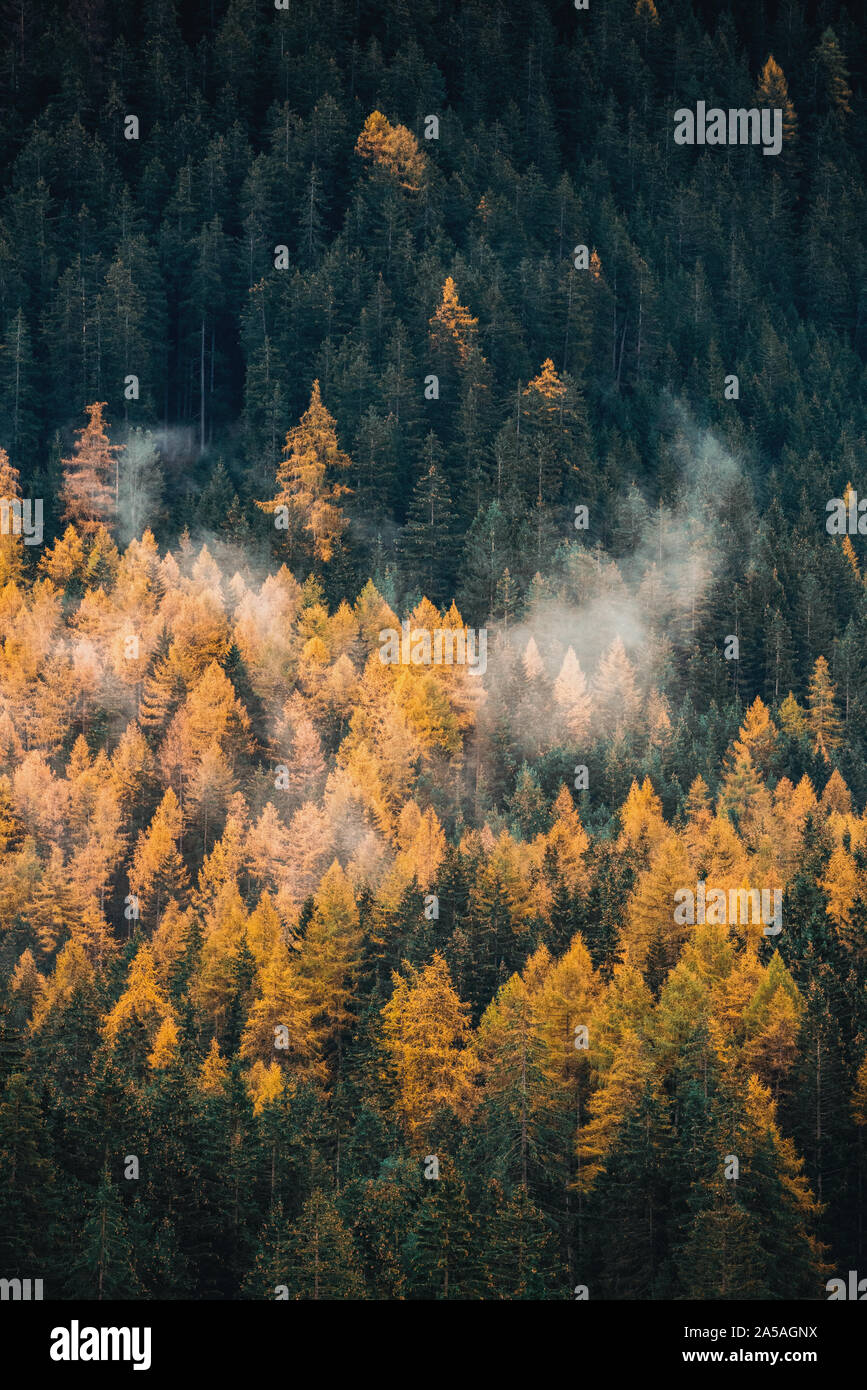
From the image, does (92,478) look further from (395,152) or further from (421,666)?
(395,152)

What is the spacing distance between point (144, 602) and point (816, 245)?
84.7m

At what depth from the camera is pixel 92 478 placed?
13238cm

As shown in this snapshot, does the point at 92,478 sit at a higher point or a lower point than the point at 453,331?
lower

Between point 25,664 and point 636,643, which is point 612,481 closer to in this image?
point 636,643

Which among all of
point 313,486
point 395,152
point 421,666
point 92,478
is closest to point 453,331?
point 313,486

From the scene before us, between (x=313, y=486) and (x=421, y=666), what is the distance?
2289 centimetres

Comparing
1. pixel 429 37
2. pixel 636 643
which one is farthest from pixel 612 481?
pixel 429 37

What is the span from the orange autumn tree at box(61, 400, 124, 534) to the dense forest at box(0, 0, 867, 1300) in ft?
1.31

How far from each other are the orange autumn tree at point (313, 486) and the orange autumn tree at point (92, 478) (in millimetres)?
9227

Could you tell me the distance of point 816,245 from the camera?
587 ft

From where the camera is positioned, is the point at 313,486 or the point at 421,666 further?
the point at 313,486

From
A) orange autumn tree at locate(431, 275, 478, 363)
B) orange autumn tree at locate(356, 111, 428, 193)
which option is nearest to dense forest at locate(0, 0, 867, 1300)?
orange autumn tree at locate(431, 275, 478, 363)

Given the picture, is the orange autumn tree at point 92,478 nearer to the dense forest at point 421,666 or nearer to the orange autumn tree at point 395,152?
the dense forest at point 421,666

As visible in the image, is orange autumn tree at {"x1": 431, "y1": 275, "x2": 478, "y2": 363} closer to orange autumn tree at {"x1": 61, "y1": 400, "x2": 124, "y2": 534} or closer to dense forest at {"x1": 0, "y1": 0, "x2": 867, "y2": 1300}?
dense forest at {"x1": 0, "y1": 0, "x2": 867, "y2": 1300}
